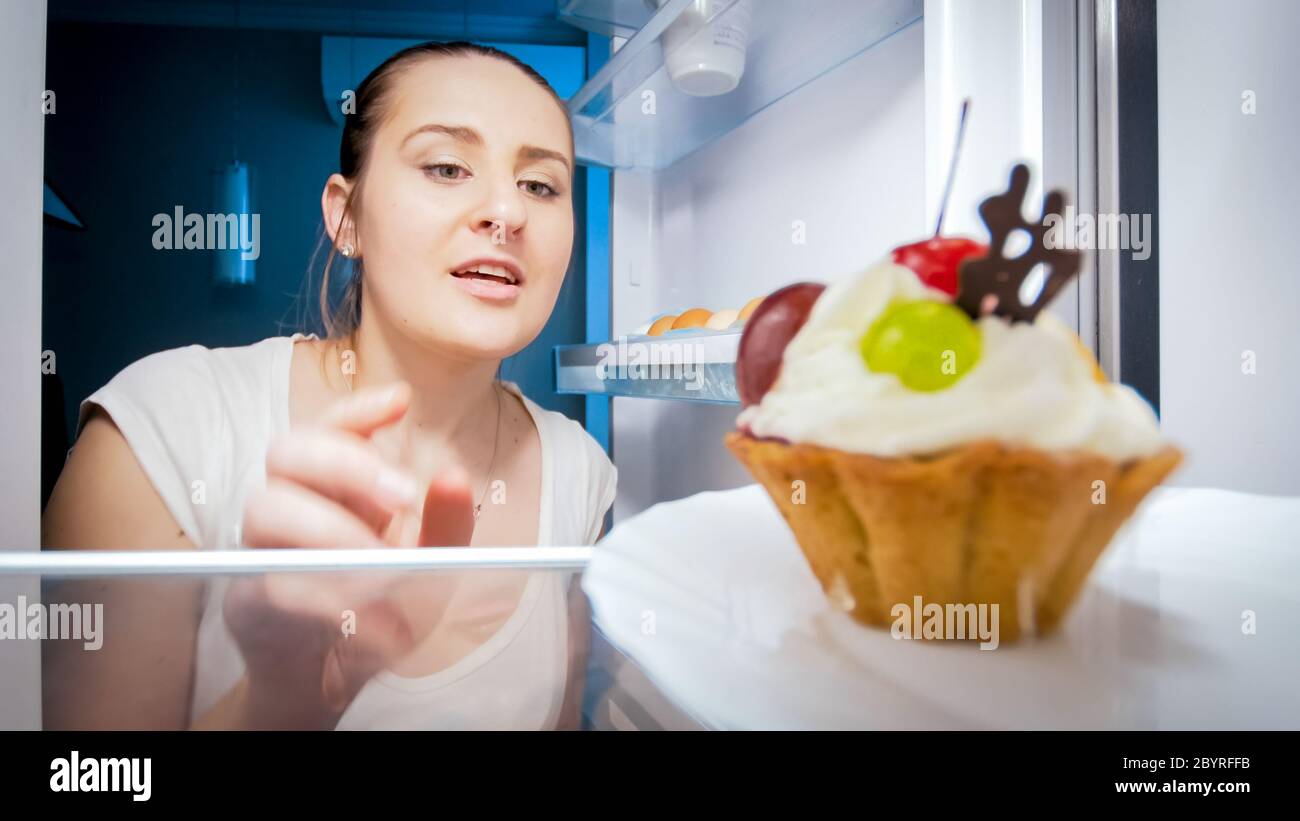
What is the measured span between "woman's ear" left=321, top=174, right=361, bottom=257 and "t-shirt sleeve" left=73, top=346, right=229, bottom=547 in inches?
12.5

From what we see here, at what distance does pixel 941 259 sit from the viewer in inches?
11.9

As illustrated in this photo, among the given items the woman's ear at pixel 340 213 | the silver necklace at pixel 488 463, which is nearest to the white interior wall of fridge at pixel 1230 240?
the silver necklace at pixel 488 463

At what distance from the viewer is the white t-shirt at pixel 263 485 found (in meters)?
0.25

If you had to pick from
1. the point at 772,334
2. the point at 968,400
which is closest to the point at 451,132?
the point at 772,334

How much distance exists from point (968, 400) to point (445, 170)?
99cm

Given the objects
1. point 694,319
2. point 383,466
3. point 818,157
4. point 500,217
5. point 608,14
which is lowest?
point 383,466

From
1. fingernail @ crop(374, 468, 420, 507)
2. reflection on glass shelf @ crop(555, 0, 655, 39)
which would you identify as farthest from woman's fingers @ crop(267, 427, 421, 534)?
reflection on glass shelf @ crop(555, 0, 655, 39)

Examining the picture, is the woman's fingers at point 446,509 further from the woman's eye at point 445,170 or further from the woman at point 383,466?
the woman's eye at point 445,170

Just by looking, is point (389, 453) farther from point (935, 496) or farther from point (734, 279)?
point (935, 496)

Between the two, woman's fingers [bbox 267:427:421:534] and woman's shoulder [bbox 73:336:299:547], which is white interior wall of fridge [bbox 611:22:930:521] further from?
woman's shoulder [bbox 73:336:299:547]

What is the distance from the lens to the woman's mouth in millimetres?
1045

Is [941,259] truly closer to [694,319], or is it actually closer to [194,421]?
[694,319]
